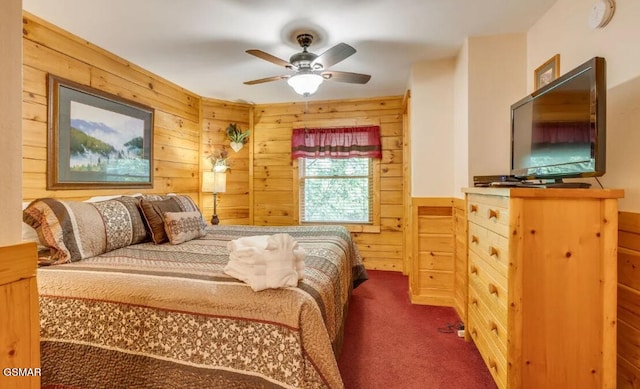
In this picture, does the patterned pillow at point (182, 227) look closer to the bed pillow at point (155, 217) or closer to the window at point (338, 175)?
the bed pillow at point (155, 217)

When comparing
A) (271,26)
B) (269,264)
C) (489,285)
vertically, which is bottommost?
(489,285)

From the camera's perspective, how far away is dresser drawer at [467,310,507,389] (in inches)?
55.5

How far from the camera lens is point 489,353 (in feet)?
5.24

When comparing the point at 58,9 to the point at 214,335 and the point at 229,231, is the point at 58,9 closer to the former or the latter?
the point at 229,231

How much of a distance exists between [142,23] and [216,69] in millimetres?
888

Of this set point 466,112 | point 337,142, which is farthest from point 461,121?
point 337,142

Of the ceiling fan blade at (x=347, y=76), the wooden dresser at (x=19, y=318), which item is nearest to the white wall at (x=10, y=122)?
the wooden dresser at (x=19, y=318)

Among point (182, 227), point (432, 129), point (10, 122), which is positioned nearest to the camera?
point (10, 122)

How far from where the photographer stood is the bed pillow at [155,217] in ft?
7.61

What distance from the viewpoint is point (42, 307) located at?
138 cm

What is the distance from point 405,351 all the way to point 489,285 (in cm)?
81

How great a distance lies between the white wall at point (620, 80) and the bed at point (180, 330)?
1537 millimetres

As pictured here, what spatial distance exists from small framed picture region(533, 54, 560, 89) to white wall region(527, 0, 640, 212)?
16cm

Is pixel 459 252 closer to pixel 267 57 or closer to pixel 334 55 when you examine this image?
pixel 334 55
